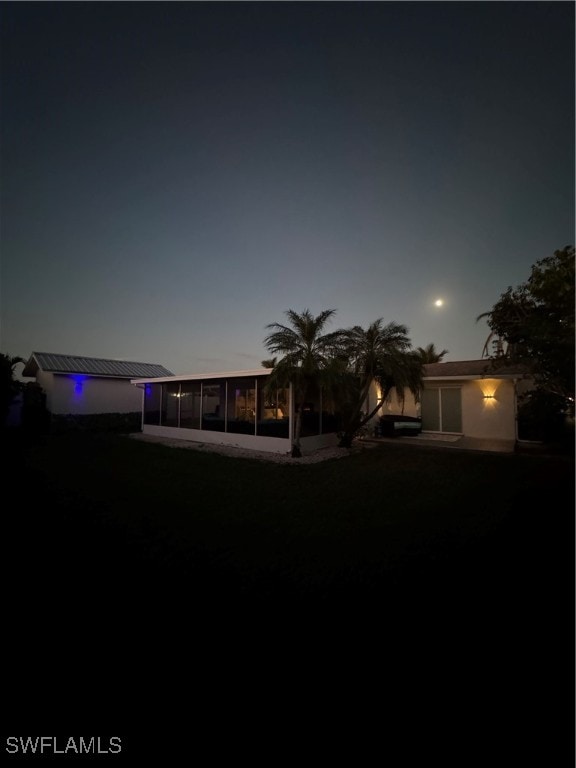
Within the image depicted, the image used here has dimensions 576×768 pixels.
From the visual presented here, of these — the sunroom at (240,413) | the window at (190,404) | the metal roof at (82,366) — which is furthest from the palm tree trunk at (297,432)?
the metal roof at (82,366)

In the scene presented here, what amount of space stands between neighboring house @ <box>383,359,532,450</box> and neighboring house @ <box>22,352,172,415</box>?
1948 cm

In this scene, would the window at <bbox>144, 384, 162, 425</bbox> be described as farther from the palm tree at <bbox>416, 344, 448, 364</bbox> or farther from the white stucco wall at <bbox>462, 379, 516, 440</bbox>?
the palm tree at <bbox>416, 344, 448, 364</bbox>

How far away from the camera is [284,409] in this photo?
457 inches

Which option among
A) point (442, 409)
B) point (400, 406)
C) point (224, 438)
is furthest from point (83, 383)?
point (442, 409)

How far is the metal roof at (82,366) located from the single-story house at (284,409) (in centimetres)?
490

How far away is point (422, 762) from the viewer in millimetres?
1652

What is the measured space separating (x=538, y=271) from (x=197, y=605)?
33.7 feet

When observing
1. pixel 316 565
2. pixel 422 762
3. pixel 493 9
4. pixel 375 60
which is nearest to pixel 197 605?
pixel 316 565

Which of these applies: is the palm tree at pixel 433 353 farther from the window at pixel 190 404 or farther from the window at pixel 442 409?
the window at pixel 190 404

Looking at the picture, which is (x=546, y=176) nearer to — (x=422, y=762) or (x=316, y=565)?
(x=316, y=565)

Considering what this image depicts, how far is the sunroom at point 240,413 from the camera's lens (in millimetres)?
11500

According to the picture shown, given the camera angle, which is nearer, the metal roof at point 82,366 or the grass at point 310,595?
the grass at point 310,595

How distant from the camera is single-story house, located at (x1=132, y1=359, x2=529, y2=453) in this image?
1180 cm

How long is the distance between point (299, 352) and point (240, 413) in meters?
4.27
